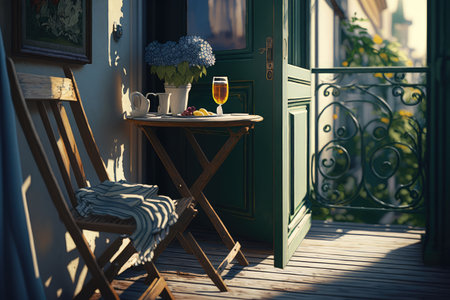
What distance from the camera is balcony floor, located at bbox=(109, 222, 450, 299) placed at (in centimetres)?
232

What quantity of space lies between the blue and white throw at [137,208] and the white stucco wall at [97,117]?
230 mm

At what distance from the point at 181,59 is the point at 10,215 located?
4.59ft

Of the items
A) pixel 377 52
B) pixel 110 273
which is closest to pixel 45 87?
pixel 110 273

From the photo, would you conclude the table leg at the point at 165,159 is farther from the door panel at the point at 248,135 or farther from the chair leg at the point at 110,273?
the door panel at the point at 248,135

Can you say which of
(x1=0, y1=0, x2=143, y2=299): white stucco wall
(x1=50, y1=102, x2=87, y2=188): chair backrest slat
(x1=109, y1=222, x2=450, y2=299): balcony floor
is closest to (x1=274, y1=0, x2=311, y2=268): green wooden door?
(x1=109, y1=222, x2=450, y2=299): balcony floor

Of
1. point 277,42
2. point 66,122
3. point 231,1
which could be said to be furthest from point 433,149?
point 66,122

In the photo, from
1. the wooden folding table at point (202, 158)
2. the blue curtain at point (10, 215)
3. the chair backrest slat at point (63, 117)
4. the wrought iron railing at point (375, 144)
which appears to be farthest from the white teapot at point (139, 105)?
the wrought iron railing at point (375, 144)

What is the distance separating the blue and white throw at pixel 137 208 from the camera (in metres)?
1.70

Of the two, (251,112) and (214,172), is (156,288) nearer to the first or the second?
(214,172)

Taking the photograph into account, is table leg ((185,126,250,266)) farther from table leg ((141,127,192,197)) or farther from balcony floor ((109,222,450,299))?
balcony floor ((109,222,450,299))

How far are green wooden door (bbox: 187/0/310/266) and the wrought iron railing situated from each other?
520 mm

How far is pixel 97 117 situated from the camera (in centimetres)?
241

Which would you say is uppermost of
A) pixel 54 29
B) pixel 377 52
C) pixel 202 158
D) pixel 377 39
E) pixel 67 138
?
pixel 377 39

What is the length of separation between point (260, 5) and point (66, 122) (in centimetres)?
149
